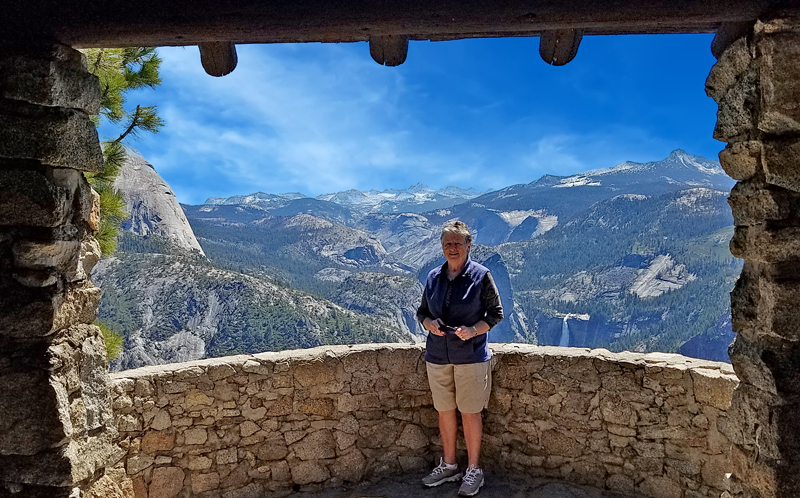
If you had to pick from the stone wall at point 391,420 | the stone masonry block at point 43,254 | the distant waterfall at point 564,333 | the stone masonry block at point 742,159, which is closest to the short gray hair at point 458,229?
the stone wall at point 391,420

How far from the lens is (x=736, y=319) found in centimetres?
274

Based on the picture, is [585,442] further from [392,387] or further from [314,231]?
[314,231]

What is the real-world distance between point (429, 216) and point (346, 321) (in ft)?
514

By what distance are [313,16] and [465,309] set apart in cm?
229

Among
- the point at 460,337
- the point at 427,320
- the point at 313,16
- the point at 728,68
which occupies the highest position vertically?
the point at 313,16

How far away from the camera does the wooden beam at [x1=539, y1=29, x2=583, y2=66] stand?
271 cm

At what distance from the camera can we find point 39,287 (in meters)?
2.47

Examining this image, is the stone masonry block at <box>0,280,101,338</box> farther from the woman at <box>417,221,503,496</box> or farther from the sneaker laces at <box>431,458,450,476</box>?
the sneaker laces at <box>431,458,450,476</box>

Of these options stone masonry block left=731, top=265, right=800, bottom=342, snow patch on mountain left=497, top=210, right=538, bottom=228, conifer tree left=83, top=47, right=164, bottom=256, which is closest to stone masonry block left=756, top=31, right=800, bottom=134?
stone masonry block left=731, top=265, right=800, bottom=342

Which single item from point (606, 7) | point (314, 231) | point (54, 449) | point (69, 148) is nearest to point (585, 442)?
point (606, 7)

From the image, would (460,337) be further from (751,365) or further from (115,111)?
(115,111)

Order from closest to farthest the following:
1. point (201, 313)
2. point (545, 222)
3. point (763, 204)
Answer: point (763, 204)
point (201, 313)
point (545, 222)

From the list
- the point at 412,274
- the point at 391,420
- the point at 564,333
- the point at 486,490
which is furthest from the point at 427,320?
the point at 412,274

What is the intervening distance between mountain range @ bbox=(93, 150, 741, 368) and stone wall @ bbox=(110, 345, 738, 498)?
3.50m
